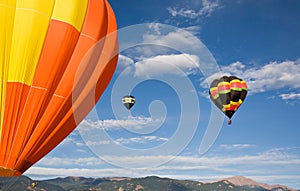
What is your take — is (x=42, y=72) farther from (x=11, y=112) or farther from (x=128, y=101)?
(x=128, y=101)

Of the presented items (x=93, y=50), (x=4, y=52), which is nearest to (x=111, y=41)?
(x=93, y=50)

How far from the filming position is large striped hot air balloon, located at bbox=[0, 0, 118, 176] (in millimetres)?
16203

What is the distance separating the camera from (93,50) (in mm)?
19625

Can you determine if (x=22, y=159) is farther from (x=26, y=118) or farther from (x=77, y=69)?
(x=77, y=69)

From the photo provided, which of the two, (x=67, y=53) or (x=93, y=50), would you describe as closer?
(x=67, y=53)

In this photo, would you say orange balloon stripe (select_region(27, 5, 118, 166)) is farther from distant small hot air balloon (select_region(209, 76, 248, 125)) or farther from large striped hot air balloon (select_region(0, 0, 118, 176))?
distant small hot air balloon (select_region(209, 76, 248, 125))

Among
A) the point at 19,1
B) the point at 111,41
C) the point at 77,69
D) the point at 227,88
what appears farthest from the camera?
the point at 227,88

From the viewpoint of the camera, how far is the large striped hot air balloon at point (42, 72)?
16203mm

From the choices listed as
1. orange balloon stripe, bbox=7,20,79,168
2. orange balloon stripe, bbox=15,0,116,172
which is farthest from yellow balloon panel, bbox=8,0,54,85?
orange balloon stripe, bbox=15,0,116,172

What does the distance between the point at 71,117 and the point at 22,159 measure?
3.57 meters

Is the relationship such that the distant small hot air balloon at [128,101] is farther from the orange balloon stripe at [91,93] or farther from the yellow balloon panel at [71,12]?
the yellow balloon panel at [71,12]

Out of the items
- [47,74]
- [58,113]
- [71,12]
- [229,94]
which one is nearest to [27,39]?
[47,74]

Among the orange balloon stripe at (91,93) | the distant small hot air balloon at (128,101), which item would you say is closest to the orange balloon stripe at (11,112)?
the orange balloon stripe at (91,93)

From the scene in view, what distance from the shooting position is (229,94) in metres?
41.2
